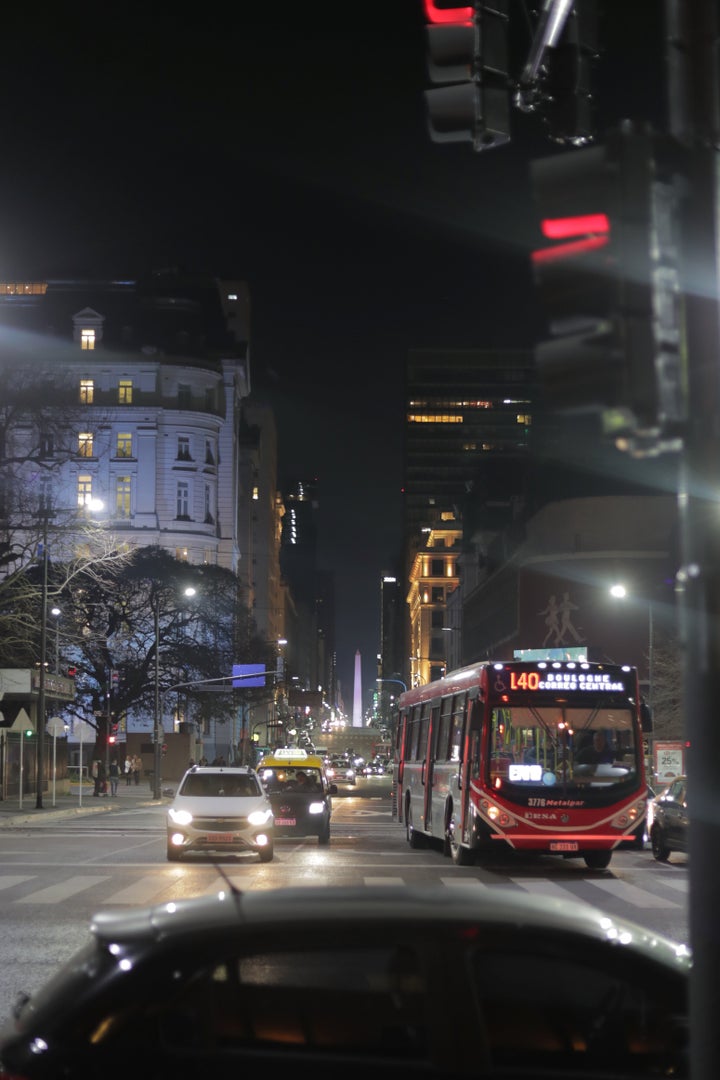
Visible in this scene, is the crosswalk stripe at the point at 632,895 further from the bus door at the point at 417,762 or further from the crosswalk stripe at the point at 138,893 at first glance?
the bus door at the point at 417,762

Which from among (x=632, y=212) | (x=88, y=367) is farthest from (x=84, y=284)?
(x=632, y=212)

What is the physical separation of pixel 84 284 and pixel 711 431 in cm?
10272

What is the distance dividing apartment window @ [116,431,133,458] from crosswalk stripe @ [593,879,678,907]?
79217mm

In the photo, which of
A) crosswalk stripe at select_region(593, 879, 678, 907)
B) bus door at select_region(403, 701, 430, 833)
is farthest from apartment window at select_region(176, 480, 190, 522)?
crosswalk stripe at select_region(593, 879, 678, 907)

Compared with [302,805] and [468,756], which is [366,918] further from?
[302,805]

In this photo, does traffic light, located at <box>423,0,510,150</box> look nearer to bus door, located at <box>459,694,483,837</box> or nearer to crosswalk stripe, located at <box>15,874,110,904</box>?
crosswalk stripe, located at <box>15,874,110,904</box>

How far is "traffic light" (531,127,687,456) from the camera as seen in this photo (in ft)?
14.5

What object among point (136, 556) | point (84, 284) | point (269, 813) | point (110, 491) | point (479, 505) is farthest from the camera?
point (479, 505)

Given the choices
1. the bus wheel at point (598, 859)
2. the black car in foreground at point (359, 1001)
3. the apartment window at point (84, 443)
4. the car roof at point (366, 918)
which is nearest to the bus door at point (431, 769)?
the bus wheel at point (598, 859)

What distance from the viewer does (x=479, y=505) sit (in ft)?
402

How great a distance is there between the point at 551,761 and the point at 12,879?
27.0ft

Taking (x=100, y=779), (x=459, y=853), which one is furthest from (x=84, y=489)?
(x=459, y=853)

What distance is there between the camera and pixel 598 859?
23.6 metres

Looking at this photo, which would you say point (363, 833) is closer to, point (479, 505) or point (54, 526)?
point (54, 526)
